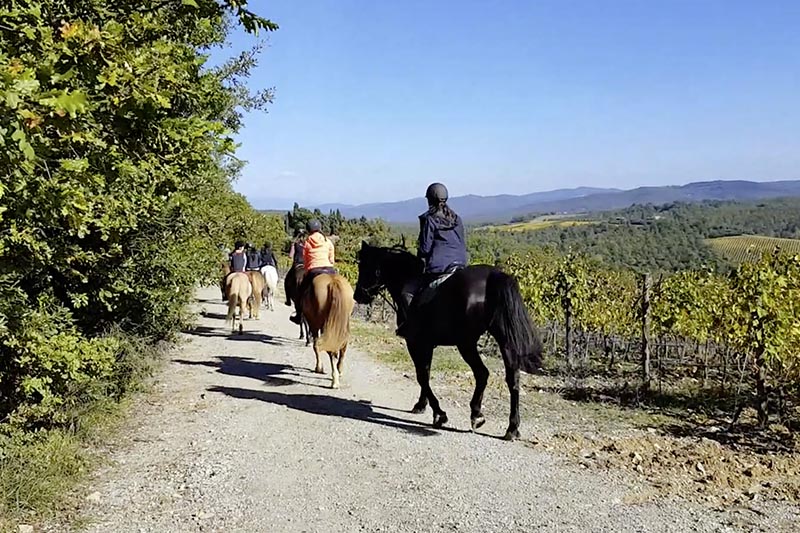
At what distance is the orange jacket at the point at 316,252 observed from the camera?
34.5 feet

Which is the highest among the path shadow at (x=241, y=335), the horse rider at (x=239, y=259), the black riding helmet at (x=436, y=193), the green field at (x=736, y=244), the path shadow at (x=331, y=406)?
the black riding helmet at (x=436, y=193)

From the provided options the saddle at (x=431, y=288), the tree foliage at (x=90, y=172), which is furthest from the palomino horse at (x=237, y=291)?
the saddle at (x=431, y=288)

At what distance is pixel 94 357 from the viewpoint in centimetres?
622

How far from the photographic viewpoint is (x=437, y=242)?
7.39 metres

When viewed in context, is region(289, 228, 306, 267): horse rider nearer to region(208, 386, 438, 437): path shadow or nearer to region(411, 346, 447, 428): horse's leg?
region(208, 386, 438, 437): path shadow

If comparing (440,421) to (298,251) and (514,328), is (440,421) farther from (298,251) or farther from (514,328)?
(298,251)

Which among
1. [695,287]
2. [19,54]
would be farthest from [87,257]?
[695,287]

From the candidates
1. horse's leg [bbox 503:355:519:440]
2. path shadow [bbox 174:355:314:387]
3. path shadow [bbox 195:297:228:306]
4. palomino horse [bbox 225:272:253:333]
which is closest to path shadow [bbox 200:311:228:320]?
path shadow [bbox 195:297:228:306]

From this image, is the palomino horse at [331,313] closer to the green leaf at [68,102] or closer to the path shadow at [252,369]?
the path shadow at [252,369]

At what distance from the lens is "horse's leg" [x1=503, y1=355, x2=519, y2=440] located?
6.73 m

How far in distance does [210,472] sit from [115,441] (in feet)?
5.59

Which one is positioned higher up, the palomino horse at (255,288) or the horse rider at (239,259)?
the horse rider at (239,259)

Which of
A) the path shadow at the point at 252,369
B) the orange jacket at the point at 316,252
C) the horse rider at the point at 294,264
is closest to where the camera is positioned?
the path shadow at the point at 252,369

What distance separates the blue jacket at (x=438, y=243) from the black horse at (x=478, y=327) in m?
0.30
